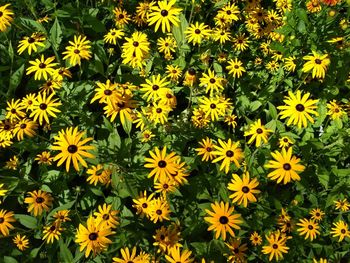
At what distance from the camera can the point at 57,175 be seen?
3428 mm

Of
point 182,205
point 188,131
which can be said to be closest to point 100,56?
point 188,131

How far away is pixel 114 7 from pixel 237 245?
337 centimetres

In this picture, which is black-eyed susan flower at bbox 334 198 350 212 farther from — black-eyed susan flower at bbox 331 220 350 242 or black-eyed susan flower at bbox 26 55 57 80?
black-eyed susan flower at bbox 26 55 57 80

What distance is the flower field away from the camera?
3.04 meters

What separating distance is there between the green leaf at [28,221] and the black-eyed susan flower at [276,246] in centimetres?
212

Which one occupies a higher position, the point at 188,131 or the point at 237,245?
the point at 188,131

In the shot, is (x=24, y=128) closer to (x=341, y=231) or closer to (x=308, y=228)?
(x=308, y=228)

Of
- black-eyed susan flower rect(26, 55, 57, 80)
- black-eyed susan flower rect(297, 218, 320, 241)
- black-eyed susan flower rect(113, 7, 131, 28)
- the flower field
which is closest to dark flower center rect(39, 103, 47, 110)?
the flower field

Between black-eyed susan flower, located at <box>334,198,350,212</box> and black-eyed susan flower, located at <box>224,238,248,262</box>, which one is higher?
black-eyed susan flower, located at <box>334,198,350,212</box>

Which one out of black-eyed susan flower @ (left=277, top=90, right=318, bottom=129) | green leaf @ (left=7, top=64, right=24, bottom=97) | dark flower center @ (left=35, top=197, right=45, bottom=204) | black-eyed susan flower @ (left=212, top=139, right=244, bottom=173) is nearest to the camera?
dark flower center @ (left=35, top=197, right=45, bottom=204)

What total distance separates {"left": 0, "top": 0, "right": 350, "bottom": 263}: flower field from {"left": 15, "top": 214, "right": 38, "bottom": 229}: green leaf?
0.06 ft

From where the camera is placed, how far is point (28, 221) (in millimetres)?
3184

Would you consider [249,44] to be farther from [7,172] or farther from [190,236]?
[7,172]

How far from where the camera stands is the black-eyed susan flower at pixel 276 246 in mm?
3143
